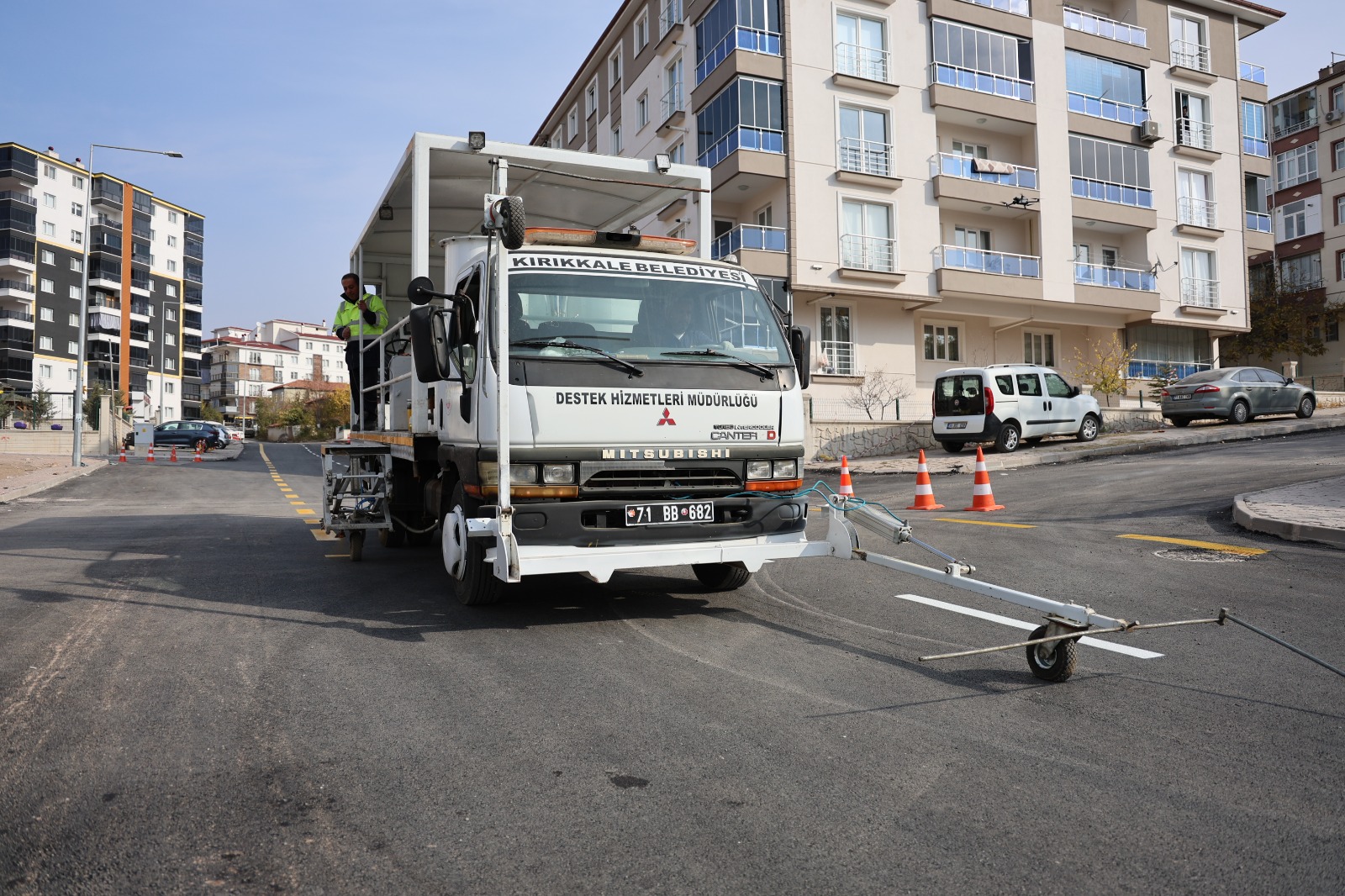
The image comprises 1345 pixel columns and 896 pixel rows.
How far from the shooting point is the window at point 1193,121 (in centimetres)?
3494

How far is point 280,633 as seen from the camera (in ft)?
18.5

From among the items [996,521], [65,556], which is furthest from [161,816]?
[996,521]

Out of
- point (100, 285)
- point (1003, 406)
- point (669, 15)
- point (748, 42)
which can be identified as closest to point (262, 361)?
point (100, 285)

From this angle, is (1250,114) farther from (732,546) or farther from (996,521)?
(732,546)

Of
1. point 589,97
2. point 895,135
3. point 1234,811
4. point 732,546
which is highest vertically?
point 589,97

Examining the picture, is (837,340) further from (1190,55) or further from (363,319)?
(363,319)

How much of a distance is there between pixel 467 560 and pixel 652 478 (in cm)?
134

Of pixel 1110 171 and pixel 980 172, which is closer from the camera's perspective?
pixel 980 172

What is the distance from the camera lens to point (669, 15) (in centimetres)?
3312

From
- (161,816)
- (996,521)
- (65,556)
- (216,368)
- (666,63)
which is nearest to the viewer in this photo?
(161,816)

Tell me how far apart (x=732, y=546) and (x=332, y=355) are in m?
150

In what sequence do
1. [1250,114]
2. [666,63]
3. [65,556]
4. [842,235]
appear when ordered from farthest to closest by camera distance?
[1250,114] → [666,63] → [842,235] → [65,556]

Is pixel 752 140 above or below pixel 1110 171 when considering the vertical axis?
below

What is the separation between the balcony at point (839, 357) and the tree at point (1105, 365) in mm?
8099
